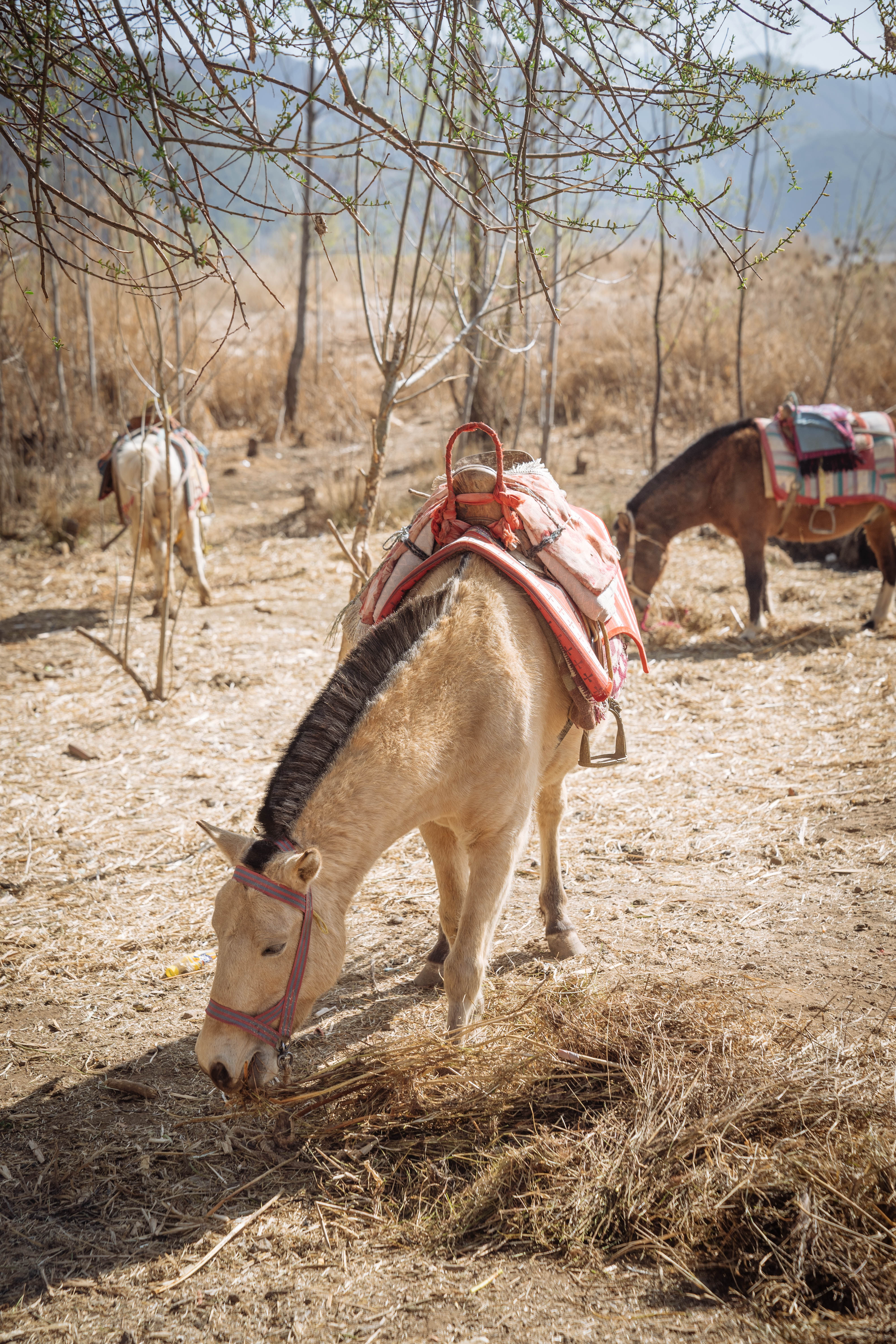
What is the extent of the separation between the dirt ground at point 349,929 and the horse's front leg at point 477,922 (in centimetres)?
46

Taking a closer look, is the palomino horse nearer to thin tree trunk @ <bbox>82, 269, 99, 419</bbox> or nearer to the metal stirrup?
the metal stirrup

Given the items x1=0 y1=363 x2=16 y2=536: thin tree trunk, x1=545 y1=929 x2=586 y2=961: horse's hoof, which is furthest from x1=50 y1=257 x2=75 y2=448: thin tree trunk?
x1=545 y1=929 x2=586 y2=961: horse's hoof

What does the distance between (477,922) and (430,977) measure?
873mm

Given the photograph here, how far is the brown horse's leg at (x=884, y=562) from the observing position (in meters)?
7.62

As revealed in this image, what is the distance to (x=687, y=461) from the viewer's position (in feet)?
25.0

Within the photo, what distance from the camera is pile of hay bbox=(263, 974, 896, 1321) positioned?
1.96 metres

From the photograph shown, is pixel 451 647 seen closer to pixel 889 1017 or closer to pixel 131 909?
pixel 889 1017

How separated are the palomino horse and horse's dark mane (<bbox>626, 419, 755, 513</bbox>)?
16.6ft

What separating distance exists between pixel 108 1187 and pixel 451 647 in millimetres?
1713

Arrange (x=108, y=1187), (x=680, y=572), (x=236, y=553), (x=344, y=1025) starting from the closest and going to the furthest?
(x=108, y=1187), (x=344, y=1025), (x=680, y=572), (x=236, y=553)

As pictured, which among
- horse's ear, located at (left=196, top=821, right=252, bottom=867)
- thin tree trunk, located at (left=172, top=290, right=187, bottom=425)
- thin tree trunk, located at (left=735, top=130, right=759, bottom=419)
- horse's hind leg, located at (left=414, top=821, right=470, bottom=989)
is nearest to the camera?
horse's ear, located at (left=196, top=821, right=252, bottom=867)

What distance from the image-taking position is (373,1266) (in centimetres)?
206

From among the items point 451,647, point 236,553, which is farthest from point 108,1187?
point 236,553

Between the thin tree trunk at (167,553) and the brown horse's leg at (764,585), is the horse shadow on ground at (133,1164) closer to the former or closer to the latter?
the thin tree trunk at (167,553)
